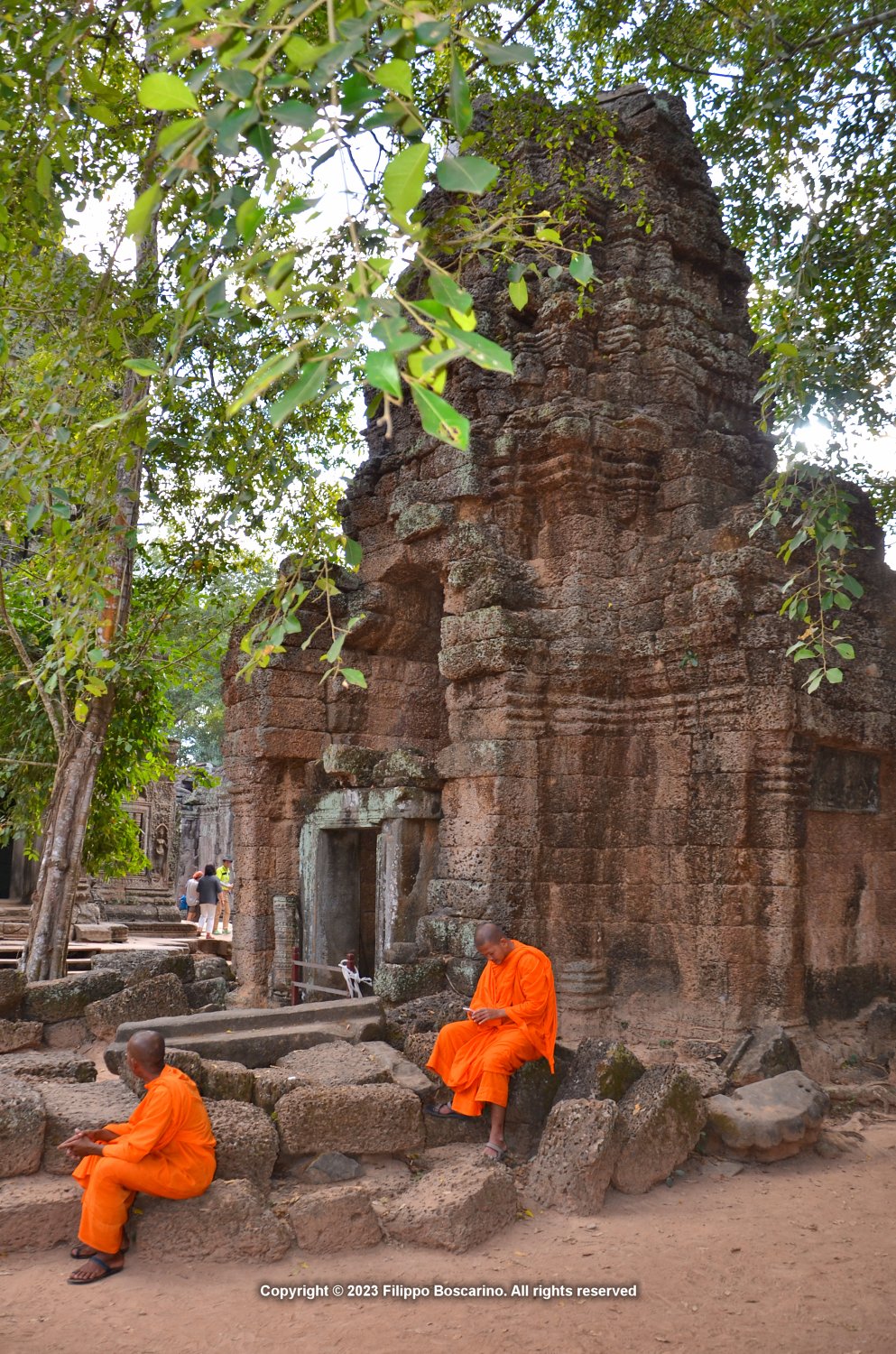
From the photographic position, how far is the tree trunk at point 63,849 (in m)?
8.95

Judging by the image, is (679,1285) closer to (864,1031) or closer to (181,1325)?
(181,1325)

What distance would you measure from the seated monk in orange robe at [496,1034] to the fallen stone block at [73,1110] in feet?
5.40

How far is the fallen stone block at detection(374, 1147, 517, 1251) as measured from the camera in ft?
15.6

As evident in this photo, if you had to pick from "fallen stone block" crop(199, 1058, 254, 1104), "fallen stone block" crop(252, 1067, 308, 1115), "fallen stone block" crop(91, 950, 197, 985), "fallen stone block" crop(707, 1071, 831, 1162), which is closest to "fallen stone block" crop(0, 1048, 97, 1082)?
"fallen stone block" crop(199, 1058, 254, 1104)

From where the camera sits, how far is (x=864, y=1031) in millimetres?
7520

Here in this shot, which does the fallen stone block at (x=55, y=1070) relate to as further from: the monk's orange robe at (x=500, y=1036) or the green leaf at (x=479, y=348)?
the green leaf at (x=479, y=348)

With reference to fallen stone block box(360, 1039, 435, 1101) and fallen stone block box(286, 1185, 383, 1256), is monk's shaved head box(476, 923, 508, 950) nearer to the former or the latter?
fallen stone block box(360, 1039, 435, 1101)

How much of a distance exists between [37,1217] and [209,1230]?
76 cm

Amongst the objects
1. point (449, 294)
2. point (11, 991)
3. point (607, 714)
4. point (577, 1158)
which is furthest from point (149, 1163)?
point (607, 714)

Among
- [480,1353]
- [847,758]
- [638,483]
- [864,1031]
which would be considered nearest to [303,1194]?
[480,1353]

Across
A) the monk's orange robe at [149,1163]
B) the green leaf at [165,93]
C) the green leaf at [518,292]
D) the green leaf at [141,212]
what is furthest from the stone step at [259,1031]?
the green leaf at [165,93]

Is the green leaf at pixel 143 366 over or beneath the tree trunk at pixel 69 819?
over

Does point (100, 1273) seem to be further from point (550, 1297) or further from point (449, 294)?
point (449, 294)

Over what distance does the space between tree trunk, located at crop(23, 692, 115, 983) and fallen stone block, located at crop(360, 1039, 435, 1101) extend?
3776 millimetres
